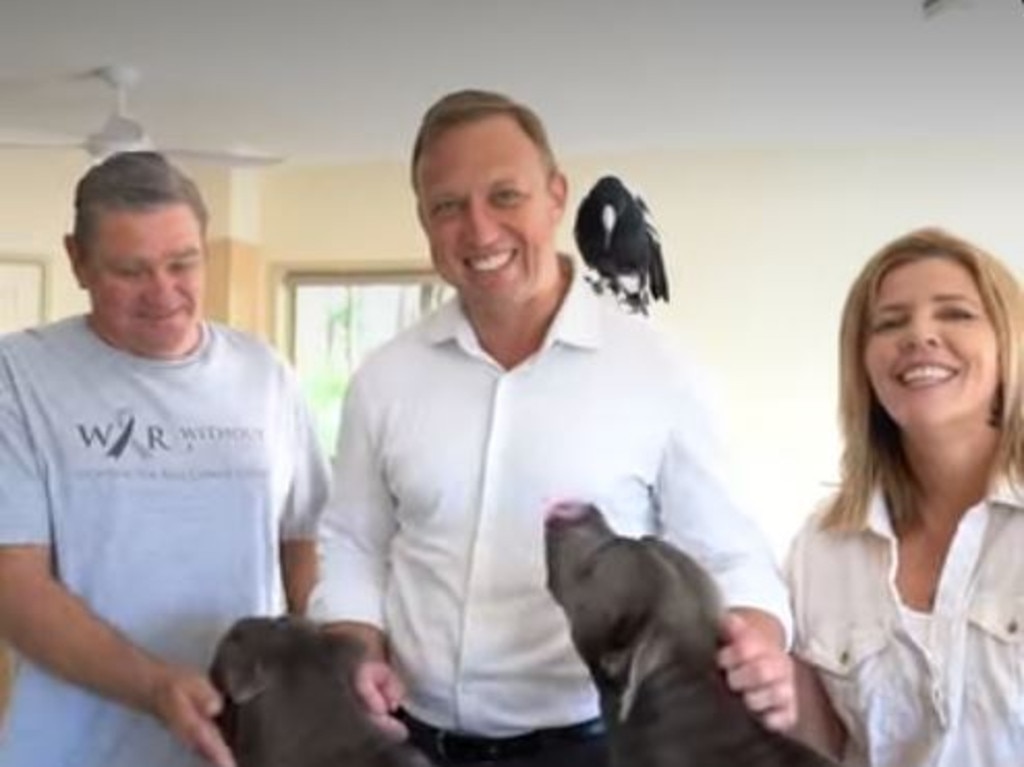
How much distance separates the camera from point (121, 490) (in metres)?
1.87

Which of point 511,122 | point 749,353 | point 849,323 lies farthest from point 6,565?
point 749,353

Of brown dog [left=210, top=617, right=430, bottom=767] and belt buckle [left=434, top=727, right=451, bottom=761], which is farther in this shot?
belt buckle [left=434, top=727, right=451, bottom=761]

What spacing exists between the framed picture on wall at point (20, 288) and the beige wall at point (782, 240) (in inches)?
2.5

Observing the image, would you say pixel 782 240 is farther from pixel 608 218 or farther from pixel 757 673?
pixel 757 673

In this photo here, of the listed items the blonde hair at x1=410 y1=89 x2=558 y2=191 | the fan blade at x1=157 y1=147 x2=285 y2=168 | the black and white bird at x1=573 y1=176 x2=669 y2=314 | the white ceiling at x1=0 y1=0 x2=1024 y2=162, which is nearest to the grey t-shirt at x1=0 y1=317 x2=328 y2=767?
the blonde hair at x1=410 y1=89 x2=558 y2=191

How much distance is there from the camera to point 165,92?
6.00m

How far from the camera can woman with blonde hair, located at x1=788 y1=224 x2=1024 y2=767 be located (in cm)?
182

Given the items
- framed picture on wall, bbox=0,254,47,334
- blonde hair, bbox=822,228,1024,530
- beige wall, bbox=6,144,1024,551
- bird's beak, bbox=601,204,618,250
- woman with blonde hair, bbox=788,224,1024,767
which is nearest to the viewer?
woman with blonde hair, bbox=788,224,1024,767

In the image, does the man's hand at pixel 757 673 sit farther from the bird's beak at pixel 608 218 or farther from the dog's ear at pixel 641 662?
the bird's beak at pixel 608 218

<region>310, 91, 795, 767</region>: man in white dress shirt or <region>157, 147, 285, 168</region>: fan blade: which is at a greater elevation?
<region>157, 147, 285, 168</region>: fan blade

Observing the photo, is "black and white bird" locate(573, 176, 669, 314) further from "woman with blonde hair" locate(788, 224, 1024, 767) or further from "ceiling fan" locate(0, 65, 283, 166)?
"woman with blonde hair" locate(788, 224, 1024, 767)

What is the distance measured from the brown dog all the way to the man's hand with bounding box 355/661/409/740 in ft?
0.03

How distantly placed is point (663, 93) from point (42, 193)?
3.18 m

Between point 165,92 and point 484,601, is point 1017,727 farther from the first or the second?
point 165,92
